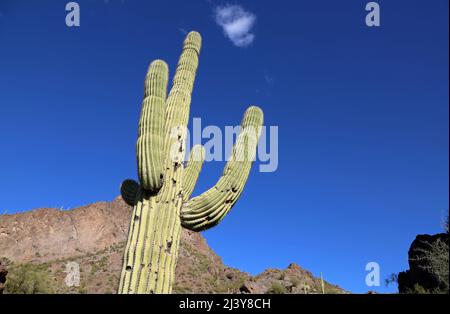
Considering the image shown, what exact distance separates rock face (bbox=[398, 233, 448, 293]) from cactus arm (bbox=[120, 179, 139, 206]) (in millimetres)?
15358

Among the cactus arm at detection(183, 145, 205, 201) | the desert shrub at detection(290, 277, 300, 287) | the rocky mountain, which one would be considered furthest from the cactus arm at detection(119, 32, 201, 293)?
the desert shrub at detection(290, 277, 300, 287)

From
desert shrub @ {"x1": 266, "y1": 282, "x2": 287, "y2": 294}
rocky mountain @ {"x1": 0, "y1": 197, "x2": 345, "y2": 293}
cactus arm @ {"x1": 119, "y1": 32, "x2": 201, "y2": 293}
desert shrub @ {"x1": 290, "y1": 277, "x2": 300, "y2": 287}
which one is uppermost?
rocky mountain @ {"x1": 0, "y1": 197, "x2": 345, "y2": 293}

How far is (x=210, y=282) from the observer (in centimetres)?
3509

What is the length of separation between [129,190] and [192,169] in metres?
1.01

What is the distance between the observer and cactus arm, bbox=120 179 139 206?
19.1ft

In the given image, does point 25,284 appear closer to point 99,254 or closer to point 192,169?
Answer: point 192,169

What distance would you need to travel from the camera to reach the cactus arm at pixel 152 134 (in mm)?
5312

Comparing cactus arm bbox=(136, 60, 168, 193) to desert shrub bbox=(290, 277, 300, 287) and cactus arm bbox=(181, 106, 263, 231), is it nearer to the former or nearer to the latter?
cactus arm bbox=(181, 106, 263, 231)

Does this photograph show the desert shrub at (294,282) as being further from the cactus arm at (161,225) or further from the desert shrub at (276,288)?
the cactus arm at (161,225)

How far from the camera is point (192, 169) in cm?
619
